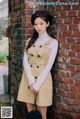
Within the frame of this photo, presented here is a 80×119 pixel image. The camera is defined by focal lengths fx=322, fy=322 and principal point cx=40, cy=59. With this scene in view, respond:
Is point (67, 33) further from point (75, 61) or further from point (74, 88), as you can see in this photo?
point (74, 88)

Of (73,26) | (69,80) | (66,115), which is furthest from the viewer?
(66,115)

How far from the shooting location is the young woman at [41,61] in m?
4.28

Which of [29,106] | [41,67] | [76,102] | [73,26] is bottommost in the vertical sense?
[29,106]

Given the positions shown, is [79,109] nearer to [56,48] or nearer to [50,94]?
[50,94]

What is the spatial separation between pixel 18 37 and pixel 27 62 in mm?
829

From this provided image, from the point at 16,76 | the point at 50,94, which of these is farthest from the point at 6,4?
the point at 50,94

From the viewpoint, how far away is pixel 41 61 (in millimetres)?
4332

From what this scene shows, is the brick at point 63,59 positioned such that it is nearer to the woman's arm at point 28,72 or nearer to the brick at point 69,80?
the brick at point 69,80

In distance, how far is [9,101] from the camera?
18.9 ft

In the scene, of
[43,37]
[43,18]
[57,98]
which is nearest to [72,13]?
[43,18]

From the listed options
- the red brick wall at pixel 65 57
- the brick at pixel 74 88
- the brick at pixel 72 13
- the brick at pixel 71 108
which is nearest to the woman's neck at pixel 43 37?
the red brick wall at pixel 65 57

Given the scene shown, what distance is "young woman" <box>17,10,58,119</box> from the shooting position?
4.28 meters

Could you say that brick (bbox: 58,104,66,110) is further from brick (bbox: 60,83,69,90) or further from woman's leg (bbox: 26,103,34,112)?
woman's leg (bbox: 26,103,34,112)

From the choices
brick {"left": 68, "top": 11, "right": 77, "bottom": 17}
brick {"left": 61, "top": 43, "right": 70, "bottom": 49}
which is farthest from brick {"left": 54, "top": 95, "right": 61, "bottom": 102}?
brick {"left": 68, "top": 11, "right": 77, "bottom": 17}
